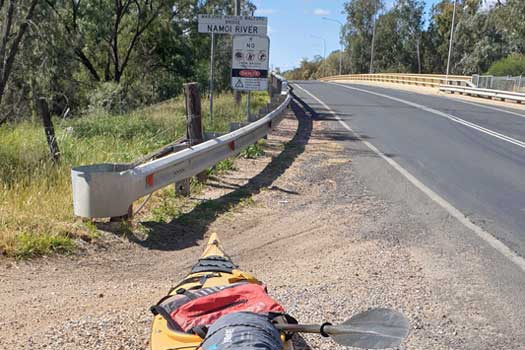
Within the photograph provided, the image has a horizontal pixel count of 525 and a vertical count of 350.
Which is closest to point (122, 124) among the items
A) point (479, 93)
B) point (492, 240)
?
point (492, 240)

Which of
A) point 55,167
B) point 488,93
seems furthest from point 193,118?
point 488,93

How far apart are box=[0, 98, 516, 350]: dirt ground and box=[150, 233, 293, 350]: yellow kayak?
547 mm

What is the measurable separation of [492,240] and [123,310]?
3709mm

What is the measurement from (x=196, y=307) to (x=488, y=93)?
3064cm

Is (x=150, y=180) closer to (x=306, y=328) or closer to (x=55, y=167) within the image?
(x=55, y=167)

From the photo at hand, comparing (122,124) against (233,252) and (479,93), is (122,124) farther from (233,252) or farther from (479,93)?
(479,93)

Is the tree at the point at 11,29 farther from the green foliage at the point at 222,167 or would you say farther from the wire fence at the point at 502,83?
the wire fence at the point at 502,83

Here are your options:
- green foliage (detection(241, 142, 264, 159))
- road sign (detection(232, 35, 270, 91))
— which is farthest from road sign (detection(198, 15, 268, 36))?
green foliage (detection(241, 142, 264, 159))

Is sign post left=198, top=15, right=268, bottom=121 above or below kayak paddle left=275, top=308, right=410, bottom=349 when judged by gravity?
above

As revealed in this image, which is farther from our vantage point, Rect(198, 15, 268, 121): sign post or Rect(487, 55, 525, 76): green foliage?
Rect(487, 55, 525, 76): green foliage

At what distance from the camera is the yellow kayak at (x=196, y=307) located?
2654 millimetres

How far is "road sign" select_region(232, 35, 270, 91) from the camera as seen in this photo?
1152 cm

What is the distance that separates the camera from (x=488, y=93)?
3031 cm

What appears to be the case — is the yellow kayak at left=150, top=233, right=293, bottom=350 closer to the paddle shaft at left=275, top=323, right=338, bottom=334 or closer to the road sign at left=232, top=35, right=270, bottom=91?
the paddle shaft at left=275, top=323, right=338, bottom=334
